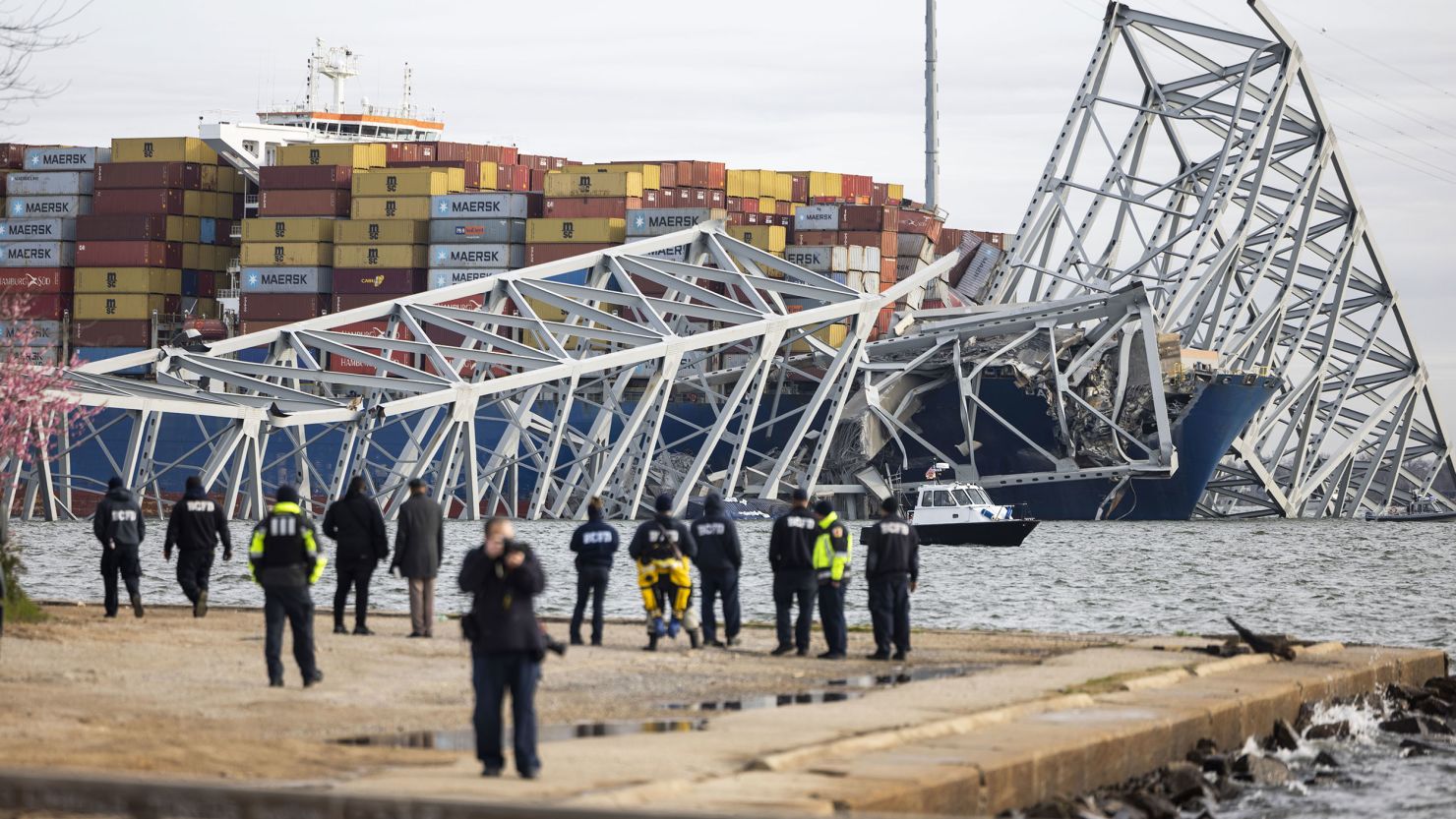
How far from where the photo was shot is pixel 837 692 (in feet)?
53.4

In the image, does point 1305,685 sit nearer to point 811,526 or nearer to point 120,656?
point 811,526

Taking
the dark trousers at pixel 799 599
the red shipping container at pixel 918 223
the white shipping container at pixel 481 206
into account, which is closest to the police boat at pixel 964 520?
the red shipping container at pixel 918 223

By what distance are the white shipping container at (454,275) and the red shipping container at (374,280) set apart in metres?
1.16

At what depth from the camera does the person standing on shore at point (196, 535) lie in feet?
70.7

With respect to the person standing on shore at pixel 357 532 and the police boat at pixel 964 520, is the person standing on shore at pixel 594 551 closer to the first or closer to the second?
the person standing on shore at pixel 357 532

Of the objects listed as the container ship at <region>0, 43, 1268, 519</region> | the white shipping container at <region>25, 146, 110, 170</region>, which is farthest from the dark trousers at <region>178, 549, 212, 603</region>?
the white shipping container at <region>25, 146, 110, 170</region>

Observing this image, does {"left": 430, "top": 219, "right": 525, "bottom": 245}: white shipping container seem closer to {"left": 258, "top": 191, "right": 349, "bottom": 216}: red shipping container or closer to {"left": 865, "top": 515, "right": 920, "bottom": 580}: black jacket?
{"left": 258, "top": 191, "right": 349, "bottom": 216}: red shipping container

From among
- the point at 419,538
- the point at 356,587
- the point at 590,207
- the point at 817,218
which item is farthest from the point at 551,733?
the point at 817,218

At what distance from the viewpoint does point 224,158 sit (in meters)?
95.4

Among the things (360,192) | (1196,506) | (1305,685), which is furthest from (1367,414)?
(1305,685)

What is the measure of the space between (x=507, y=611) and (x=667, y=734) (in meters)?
2.35

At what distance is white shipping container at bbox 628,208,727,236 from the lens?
86500 millimetres

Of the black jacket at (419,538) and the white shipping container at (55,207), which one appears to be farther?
the white shipping container at (55,207)

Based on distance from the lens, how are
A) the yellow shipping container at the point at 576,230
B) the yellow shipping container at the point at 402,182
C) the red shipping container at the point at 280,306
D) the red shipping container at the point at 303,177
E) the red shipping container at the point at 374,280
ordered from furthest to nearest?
→ the red shipping container at the point at 303,177
the red shipping container at the point at 280,306
the red shipping container at the point at 374,280
the yellow shipping container at the point at 402,182
the yellow shipping container at the point at 576,230
